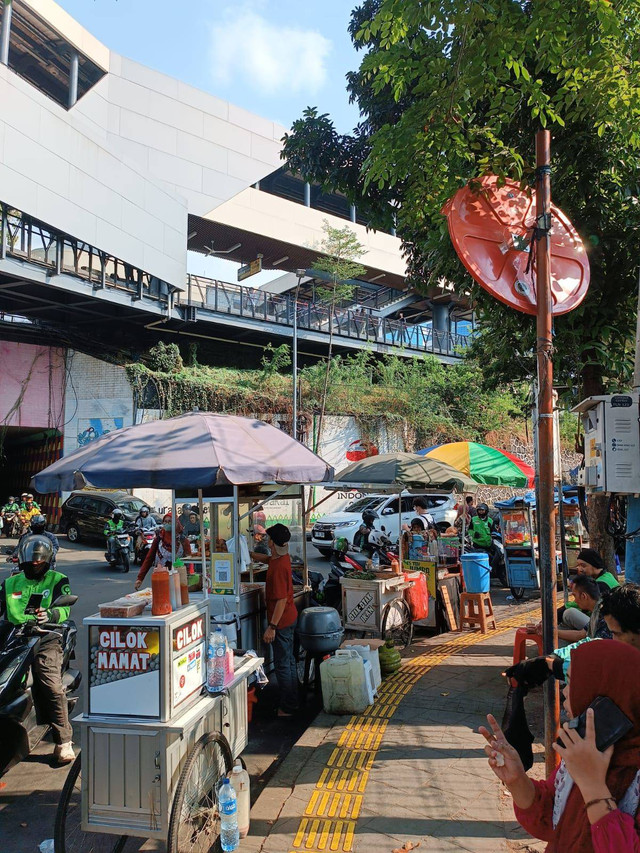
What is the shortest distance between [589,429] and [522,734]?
7.88 feet

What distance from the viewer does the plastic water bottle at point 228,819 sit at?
333 centimetres

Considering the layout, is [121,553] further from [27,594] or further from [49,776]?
[49,776]

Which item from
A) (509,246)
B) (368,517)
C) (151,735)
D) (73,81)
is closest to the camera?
(151,735)

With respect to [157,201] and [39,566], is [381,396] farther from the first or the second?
[39,566]

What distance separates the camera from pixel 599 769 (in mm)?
1684

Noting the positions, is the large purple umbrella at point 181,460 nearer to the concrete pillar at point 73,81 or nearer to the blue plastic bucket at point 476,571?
the blue plastic bucket at point 476,571

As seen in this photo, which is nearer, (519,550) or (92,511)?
(519,550)

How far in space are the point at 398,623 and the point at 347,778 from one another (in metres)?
3.73

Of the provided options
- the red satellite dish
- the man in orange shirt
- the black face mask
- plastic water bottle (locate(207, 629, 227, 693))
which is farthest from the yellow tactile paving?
the red satellite dish

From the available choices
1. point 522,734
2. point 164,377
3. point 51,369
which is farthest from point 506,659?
point 51,369

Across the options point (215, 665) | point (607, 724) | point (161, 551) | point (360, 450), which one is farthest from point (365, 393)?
point (607, 724)

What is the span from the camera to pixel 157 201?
22891mm

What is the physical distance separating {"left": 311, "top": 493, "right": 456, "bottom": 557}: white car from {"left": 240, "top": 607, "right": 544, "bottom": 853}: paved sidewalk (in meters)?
9.76

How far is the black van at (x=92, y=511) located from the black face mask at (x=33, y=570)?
12564 millimetres
